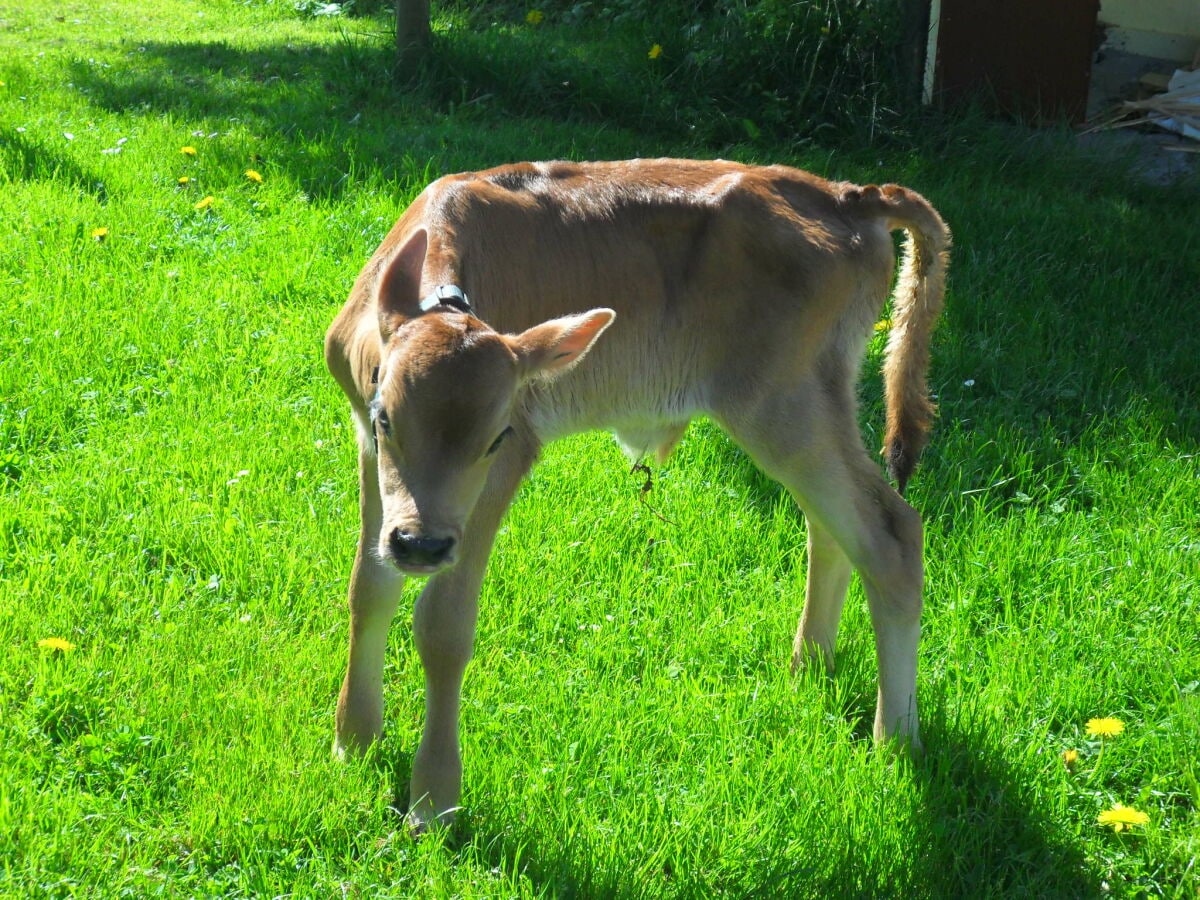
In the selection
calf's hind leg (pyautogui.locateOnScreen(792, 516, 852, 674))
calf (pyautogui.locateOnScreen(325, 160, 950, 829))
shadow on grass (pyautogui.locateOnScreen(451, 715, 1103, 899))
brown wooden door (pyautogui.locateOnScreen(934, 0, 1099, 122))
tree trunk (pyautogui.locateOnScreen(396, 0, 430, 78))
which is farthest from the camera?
tree trunk (pyautogui.locateOnScreen(396, 0, 430, 78))

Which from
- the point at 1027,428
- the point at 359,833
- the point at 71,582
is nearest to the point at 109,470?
the point at 71,582

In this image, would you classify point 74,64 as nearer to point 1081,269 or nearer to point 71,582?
point 71,582

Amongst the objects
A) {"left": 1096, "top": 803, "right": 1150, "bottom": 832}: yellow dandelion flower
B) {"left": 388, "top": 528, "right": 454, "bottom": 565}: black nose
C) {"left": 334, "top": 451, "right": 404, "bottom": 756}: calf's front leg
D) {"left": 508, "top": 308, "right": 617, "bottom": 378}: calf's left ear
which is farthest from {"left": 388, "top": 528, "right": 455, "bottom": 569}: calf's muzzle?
{"left": 1096, "top": 803, "right": 1150, "bottom": 832}: yellow dandelion flower

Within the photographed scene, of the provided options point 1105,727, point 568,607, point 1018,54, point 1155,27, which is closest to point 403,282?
point 568,607

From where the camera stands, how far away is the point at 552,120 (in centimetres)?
902

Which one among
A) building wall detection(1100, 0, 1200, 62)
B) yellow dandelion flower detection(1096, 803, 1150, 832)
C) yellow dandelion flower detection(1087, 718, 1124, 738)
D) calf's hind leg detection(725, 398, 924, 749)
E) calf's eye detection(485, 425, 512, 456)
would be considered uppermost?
building wall detection(1100, 0, 1200, 62)

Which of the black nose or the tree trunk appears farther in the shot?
the tree trunk

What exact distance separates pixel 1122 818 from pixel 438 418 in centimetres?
228

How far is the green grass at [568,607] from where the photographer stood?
137 inches

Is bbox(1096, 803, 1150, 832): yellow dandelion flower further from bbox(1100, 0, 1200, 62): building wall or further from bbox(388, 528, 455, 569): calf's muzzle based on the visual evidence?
bbox(1100, 0, 1200, 62): building wall

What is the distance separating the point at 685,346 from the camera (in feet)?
13.2

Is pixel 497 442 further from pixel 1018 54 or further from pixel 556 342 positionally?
pixel 1018 54

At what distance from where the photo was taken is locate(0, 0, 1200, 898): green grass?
137 inches

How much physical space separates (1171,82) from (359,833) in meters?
9.15
